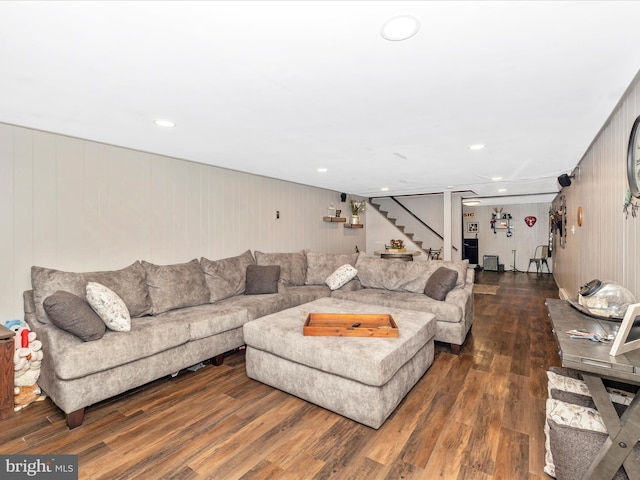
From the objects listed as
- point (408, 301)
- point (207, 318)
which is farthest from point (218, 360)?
point (408, 301)

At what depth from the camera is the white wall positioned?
1016 cm

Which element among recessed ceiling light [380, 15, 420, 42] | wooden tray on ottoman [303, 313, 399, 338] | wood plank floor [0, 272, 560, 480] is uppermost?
recessed ceiling light [380, 15, 420, 42]

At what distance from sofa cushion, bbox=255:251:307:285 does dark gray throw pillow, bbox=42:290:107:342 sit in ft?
8.36

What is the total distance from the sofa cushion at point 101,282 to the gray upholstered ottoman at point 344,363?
3.80 feet

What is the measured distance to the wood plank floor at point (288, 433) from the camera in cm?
180

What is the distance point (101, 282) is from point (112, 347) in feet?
2.85

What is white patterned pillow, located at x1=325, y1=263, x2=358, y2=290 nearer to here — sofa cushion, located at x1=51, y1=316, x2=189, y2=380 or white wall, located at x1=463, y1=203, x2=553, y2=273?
sofa cushion, located at x1=51, y1=316, x2=189, y2=380

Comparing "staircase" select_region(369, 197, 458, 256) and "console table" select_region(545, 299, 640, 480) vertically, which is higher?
"staircase" select_region(369, 197, 458, 256)

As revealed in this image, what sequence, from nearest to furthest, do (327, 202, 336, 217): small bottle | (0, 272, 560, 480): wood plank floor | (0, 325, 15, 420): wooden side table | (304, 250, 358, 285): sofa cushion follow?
1. (0, 272, 560, 480): wood plank floor
2. (0, 325, 15, 420): wooden side table
3. (304, 250, 358, 285): sofa cushion
4. (327, 202, 336, 217): small bottle

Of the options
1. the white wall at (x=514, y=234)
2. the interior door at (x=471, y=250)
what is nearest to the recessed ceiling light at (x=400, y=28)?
the interior door at (x=471, y=250)

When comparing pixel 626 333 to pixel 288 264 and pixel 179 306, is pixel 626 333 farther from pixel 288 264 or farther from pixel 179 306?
pixel 288 264

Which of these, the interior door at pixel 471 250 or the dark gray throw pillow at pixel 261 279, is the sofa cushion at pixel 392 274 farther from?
the interior door at pixel 471 250

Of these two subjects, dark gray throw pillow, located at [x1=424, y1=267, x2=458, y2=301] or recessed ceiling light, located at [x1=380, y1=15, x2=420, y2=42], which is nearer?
recessed ceiling light, located at [x1=380, y1=15, x2=420, y2=42]

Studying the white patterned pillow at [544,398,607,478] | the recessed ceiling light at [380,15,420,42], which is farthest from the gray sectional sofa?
the recessed ceiling light at [380,15,420,42]
